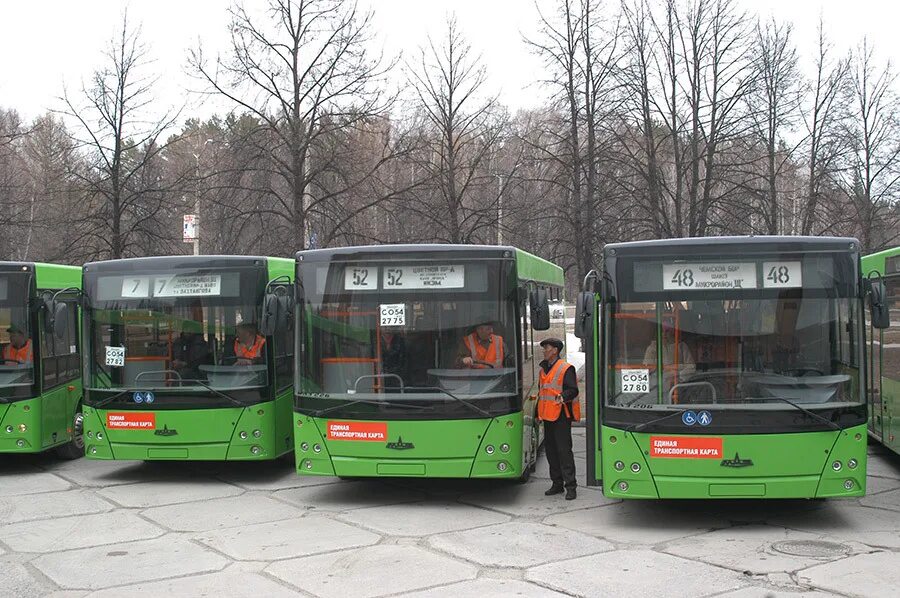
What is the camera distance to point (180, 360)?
11.8 meters

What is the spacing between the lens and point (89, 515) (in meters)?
10.1

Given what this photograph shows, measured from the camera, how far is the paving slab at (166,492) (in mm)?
10922

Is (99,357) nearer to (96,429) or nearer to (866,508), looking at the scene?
(96,429)

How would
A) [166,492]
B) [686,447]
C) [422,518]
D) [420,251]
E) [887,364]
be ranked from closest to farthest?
[686,447]
[422,518]
[420,251]
[166,492]
[887,364]

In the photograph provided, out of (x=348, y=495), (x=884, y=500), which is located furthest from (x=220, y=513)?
(x=884, y=500)

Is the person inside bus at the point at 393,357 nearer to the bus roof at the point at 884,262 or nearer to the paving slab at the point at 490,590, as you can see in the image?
the paving slab at the point at 490,590

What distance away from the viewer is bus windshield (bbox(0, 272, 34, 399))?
12.2 meters

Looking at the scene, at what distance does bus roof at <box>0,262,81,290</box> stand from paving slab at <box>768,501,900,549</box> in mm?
9082

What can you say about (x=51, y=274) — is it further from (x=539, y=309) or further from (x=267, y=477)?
(x=539, y=309)

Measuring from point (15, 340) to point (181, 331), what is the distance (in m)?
2.26

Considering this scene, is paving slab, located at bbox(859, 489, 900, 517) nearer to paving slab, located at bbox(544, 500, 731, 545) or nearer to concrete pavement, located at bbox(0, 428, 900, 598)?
concrete pavement, located at bbox(0, 428, 900, 598)

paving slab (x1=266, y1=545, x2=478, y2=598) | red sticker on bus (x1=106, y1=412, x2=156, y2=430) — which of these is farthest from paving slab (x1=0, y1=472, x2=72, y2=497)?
paving slab (x1=266, y1=545, x2=478, y2=598)

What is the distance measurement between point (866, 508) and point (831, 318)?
7.77 ft

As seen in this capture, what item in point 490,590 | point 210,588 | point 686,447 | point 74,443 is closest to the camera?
point 490,590
